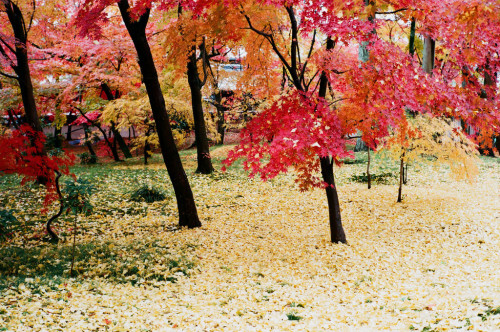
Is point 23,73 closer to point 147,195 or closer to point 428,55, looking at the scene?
point 147,195

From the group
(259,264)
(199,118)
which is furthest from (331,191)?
(199,118)

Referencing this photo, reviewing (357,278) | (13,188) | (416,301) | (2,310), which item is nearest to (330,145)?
(357,278)

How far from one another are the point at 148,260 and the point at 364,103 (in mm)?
4365

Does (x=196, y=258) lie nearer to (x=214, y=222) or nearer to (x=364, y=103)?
(x=214, y=222)

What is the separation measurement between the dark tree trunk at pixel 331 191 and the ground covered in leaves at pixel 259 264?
298mm

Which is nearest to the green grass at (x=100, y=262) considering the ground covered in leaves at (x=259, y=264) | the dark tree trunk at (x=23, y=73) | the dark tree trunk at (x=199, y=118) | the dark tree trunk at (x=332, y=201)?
the ground covered in leaves at (x=259, y=264)

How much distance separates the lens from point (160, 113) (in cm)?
769

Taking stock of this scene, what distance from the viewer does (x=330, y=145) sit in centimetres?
598

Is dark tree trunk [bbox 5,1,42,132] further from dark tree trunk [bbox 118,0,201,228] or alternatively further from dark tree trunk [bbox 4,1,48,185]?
dark tree trunk [bbox 118,0,201,228]

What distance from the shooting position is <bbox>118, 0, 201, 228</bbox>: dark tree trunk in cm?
732

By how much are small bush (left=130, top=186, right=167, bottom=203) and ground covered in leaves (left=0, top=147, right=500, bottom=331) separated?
157 millimetres

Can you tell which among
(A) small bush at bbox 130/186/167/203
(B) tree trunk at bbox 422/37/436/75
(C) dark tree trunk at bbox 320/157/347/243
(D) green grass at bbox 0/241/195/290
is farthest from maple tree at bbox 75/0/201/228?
(B) tree trunk at bbox 422/37/436/75

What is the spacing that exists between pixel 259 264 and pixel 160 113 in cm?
354

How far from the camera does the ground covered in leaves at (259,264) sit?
4.45m
